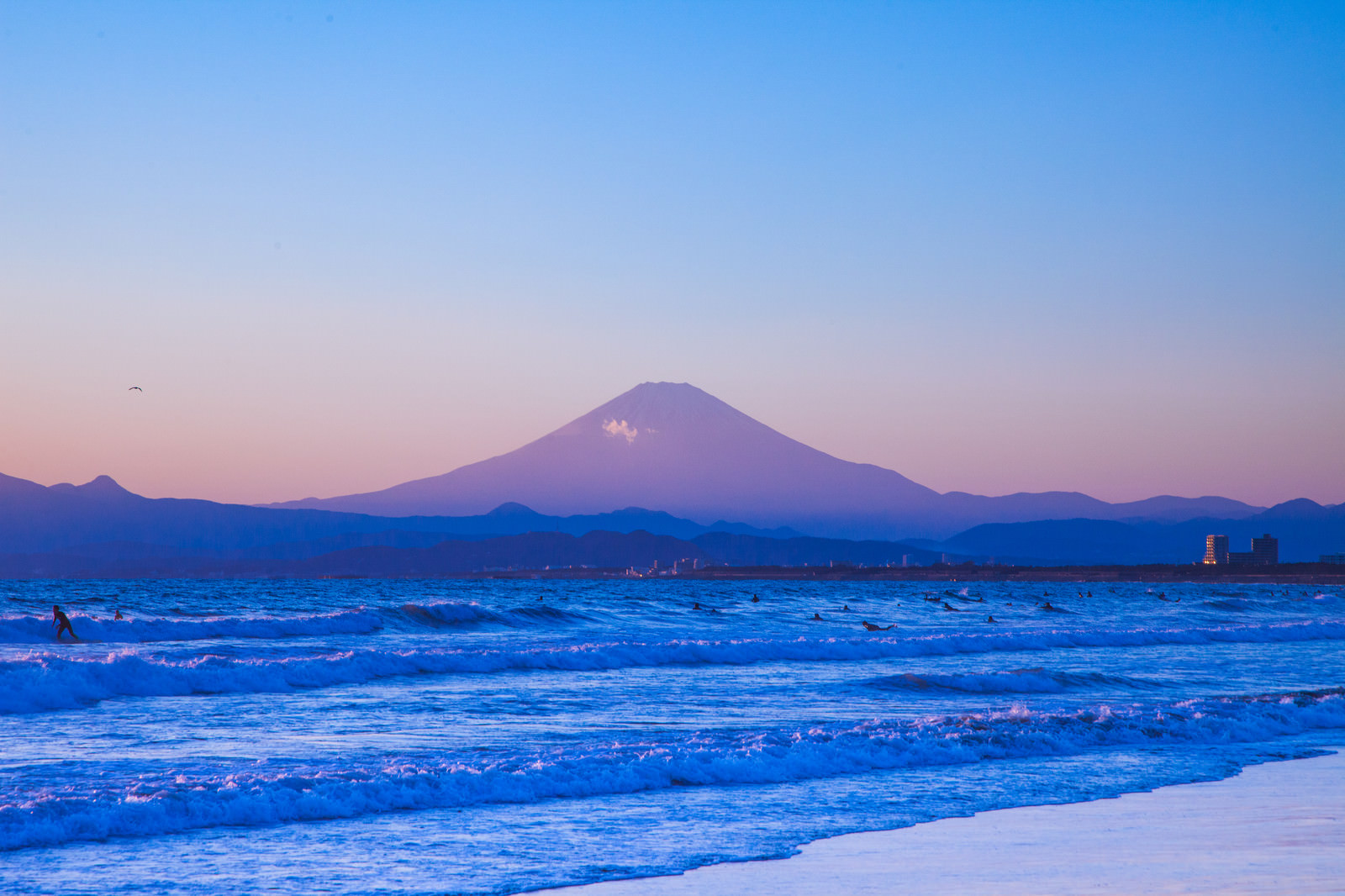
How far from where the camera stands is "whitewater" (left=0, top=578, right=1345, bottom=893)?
1023 centimetres

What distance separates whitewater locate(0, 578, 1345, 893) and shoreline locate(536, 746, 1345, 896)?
1.86ft

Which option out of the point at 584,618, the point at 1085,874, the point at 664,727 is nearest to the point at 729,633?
the point at 584,618

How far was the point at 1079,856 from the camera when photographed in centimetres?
1005

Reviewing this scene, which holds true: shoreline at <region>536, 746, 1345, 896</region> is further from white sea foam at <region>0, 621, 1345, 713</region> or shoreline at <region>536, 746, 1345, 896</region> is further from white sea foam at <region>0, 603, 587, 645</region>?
white sea foam at <region>0, 603, 587, 645</region>

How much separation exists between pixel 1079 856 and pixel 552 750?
25.3 feet

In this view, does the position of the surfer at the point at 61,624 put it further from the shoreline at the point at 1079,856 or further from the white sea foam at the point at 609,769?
the shoreline at the point at 1079,856

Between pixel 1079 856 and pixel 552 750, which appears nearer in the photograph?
pixel 1079 856

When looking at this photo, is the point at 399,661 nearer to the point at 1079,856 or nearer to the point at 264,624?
the point at 264,624

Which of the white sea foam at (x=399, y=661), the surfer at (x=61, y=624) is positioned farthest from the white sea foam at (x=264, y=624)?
the white sea foam at (x=399, y=661)

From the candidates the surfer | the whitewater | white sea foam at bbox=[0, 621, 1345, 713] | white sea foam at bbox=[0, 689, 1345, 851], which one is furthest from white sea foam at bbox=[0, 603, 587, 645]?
white sea foam at bbox=[0, 689, 1345, 851]

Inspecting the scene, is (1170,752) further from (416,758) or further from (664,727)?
(416,758)

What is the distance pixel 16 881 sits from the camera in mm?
9008

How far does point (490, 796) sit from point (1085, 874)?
21.8ft

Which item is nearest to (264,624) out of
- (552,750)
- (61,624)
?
(61,624)
